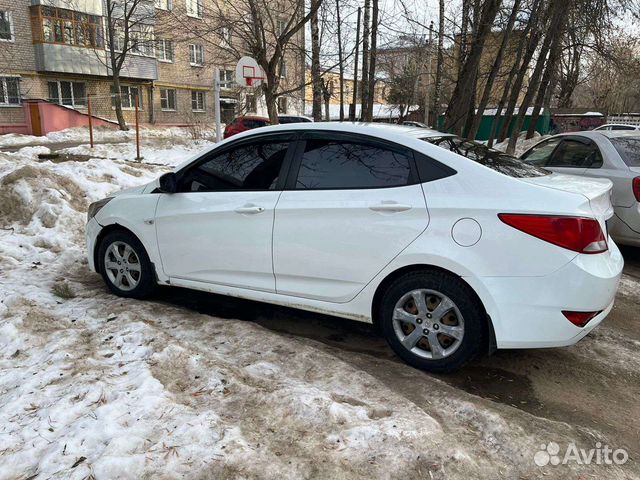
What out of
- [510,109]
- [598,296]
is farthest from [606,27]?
[598,296]

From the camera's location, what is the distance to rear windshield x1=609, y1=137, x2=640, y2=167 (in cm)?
596

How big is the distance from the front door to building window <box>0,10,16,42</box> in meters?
27.5

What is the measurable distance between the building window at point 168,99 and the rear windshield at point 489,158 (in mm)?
32868

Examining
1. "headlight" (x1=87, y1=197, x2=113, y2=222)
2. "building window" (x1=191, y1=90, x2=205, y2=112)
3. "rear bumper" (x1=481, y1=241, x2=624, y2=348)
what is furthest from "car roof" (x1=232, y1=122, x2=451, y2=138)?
"building window" (x1=191, y1=90, x2=205, y2=112)

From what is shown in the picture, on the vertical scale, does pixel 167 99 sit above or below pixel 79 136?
above

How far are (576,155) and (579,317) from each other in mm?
4339

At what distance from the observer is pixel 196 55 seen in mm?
36031

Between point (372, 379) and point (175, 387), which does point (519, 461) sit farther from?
point (175, 387)

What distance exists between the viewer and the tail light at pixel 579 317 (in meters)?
3.02

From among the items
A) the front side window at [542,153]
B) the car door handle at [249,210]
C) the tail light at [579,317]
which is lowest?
the tail light at [579,317]

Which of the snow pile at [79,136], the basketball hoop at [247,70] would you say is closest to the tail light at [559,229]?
the basketball hoop at [247,70]

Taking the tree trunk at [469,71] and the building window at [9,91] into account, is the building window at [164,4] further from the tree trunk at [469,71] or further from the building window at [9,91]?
the tree trunk at [469,71]

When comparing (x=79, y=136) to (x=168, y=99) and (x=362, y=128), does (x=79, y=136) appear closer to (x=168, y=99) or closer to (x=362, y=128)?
(x=168, y=99)

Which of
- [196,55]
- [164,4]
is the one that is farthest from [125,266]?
[196,55]
